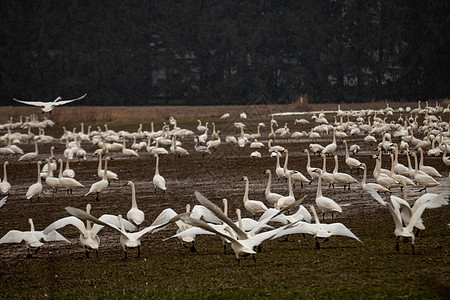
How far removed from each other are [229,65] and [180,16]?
6.20 metres

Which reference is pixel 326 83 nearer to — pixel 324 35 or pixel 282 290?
pixel 324 35

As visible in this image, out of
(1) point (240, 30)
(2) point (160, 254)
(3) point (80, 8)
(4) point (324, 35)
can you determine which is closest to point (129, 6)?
(3) point (80, 8)

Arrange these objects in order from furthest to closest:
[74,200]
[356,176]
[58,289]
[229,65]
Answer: [229,65] < [356,176] < [74,200] < [58,289]

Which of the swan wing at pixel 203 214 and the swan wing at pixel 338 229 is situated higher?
the swan wing at pixel 203 214

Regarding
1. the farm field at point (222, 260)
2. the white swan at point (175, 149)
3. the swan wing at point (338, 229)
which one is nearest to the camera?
the farm field at point (222, 260)

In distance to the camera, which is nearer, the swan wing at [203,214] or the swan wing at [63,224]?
the swan wing at [63,224]

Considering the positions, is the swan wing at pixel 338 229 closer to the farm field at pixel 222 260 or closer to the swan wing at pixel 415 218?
the farm field at pixel 222 260

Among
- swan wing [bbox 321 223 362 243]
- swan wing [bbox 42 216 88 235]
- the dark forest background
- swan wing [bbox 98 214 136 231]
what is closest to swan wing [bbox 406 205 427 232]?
swan wing [bbox 321 223 362 243]

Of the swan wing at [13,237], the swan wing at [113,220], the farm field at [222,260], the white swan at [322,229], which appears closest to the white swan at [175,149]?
the farm field at [222,260]

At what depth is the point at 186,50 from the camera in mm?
68562

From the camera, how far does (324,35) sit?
63.9 m

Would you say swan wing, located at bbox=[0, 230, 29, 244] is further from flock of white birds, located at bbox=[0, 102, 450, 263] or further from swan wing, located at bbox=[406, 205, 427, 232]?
swan wing, located at bbox=[406, 205, 427, 232]

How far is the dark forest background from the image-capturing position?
63.4 metres

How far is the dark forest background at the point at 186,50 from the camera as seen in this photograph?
63406mm
